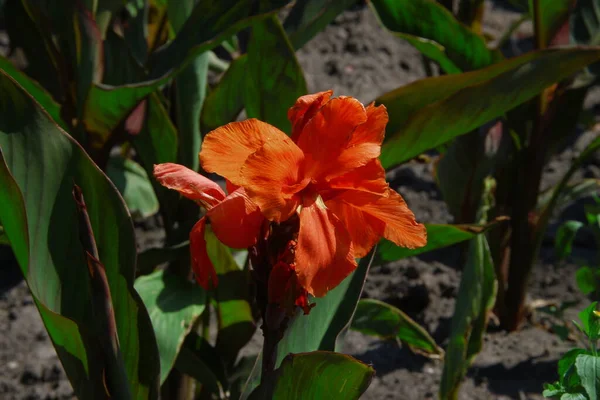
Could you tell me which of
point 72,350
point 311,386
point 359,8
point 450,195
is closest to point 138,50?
point 450,195

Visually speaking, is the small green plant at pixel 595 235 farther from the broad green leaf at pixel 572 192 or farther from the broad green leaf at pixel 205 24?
the broad green leaf at pixel 205 24

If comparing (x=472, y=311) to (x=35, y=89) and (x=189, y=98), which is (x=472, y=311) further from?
(x=35, y=89)

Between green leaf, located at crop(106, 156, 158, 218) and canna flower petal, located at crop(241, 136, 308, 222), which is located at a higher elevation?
canna flower petal, located at crop(241, 136, 308, 222)

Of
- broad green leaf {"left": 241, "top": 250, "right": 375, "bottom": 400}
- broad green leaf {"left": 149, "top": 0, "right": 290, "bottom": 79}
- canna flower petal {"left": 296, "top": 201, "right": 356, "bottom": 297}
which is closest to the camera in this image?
canna flower petal {"left": 296, "top": 201, "right": 356, "bottom": 297}

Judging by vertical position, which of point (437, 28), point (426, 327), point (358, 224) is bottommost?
point (426, 327)

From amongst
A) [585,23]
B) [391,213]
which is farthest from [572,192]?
[391,213]

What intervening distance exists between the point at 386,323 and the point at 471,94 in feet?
1.69

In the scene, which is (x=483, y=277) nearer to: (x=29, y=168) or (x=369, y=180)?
(x=369, y=180)

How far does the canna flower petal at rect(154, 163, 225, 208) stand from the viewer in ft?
2.79

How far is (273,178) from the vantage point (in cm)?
78

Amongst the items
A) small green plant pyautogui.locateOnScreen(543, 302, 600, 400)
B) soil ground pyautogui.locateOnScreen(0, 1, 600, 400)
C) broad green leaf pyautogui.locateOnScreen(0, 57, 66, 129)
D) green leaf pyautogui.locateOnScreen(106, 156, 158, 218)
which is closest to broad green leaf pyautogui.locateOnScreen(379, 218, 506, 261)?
soil ground pyautogui.locateOnScreen(0, 1, 600, 400)

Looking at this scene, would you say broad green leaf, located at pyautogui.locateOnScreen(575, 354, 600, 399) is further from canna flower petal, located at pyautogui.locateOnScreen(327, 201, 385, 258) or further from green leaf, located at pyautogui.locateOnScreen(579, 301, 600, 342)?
canna flower petal, located at pyautogui.locateOnScreen(327, 201, 385, 258)

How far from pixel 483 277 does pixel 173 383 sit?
0.65 m

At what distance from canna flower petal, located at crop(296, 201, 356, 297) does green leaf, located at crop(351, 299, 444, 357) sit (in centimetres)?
75
